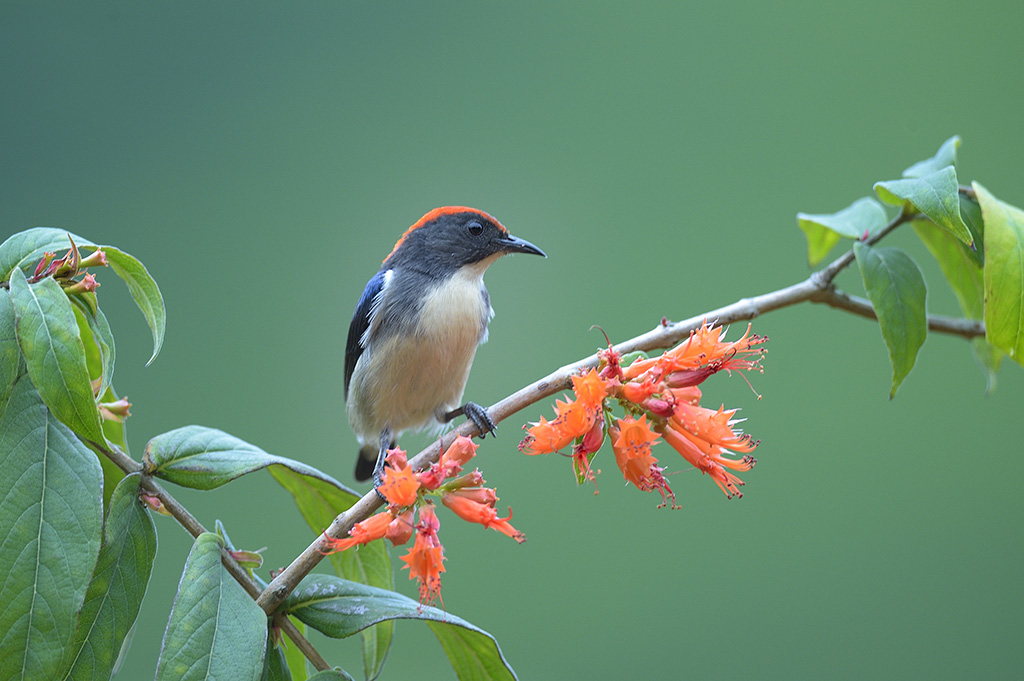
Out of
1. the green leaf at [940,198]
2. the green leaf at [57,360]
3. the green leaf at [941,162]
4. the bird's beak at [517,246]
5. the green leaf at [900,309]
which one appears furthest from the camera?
the bird's beak at [517,246]

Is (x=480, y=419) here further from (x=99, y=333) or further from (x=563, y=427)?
(x=99, y=333)

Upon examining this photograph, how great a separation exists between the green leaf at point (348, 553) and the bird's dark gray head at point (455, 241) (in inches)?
20.5

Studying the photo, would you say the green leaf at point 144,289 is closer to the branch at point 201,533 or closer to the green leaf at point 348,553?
the branch at point 201,533

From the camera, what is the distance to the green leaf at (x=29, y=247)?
88 centimetres

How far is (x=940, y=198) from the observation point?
1030mm

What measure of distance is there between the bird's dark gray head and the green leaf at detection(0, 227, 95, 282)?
648 mm

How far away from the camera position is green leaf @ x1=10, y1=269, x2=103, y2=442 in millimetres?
757

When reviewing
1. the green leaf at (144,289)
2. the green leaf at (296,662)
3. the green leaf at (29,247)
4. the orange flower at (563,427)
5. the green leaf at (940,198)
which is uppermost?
the green leaf at (940,198)

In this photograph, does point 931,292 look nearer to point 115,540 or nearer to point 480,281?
point 480,281

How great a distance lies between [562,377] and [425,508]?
22 cm

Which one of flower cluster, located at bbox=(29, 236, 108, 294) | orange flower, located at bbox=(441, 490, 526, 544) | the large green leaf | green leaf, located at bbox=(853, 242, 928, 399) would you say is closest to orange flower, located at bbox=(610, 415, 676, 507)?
orange flower, located at bbox=(441, 490, 526, 544)

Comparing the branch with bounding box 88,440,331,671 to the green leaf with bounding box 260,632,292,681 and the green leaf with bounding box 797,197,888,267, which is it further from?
the green leaf with bounding box 797,197,888,267

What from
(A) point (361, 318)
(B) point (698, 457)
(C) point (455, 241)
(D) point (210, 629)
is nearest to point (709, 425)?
(B) point (698, 457)

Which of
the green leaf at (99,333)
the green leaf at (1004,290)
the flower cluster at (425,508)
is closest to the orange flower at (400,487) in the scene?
the flower cluster at (425,508)
